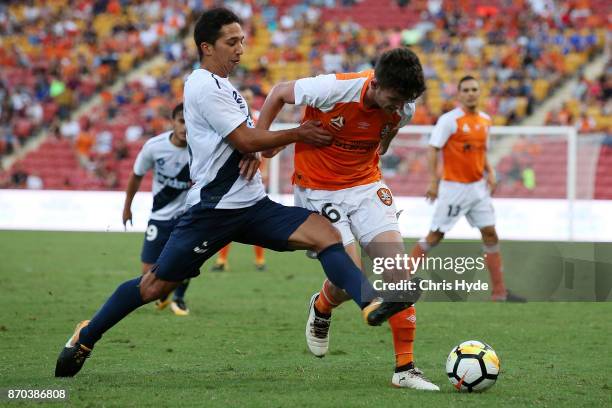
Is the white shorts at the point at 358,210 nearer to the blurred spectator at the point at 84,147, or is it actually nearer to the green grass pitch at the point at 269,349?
the green grass pitch at the point at 269,349

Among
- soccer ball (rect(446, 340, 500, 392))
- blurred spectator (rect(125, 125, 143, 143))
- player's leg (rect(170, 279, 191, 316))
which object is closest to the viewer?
soccer ball (rect(446, 340, 500, 392))

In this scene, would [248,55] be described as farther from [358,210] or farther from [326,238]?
[326,238]

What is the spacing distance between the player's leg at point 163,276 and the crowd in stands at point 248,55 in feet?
59.3

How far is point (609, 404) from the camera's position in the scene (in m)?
5.66

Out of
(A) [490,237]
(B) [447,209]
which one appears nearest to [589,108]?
(B) [447,209]

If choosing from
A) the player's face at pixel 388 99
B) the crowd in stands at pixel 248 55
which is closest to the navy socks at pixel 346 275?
the player's face at pixel 388 99

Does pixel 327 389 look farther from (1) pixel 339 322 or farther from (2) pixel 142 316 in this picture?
(2) pixel 142 316

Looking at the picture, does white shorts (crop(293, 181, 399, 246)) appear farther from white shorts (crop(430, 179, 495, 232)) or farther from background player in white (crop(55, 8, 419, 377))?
white shorts (crop(430, 179, 495, 232))

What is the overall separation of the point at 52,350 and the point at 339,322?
10.1 feet

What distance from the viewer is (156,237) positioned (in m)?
9.57

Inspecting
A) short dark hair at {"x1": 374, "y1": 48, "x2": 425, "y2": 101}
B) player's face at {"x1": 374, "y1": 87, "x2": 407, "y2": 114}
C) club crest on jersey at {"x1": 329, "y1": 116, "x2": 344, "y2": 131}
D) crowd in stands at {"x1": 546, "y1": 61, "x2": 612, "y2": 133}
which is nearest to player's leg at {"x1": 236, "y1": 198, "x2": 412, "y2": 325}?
club crest on jersey at {"x1": 329, "y1": 116, "x2": 344, "y2": 131}

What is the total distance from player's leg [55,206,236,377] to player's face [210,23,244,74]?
3.40 ft

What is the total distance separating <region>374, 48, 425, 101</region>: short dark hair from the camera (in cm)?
581

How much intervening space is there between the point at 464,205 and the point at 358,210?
5.22 m
